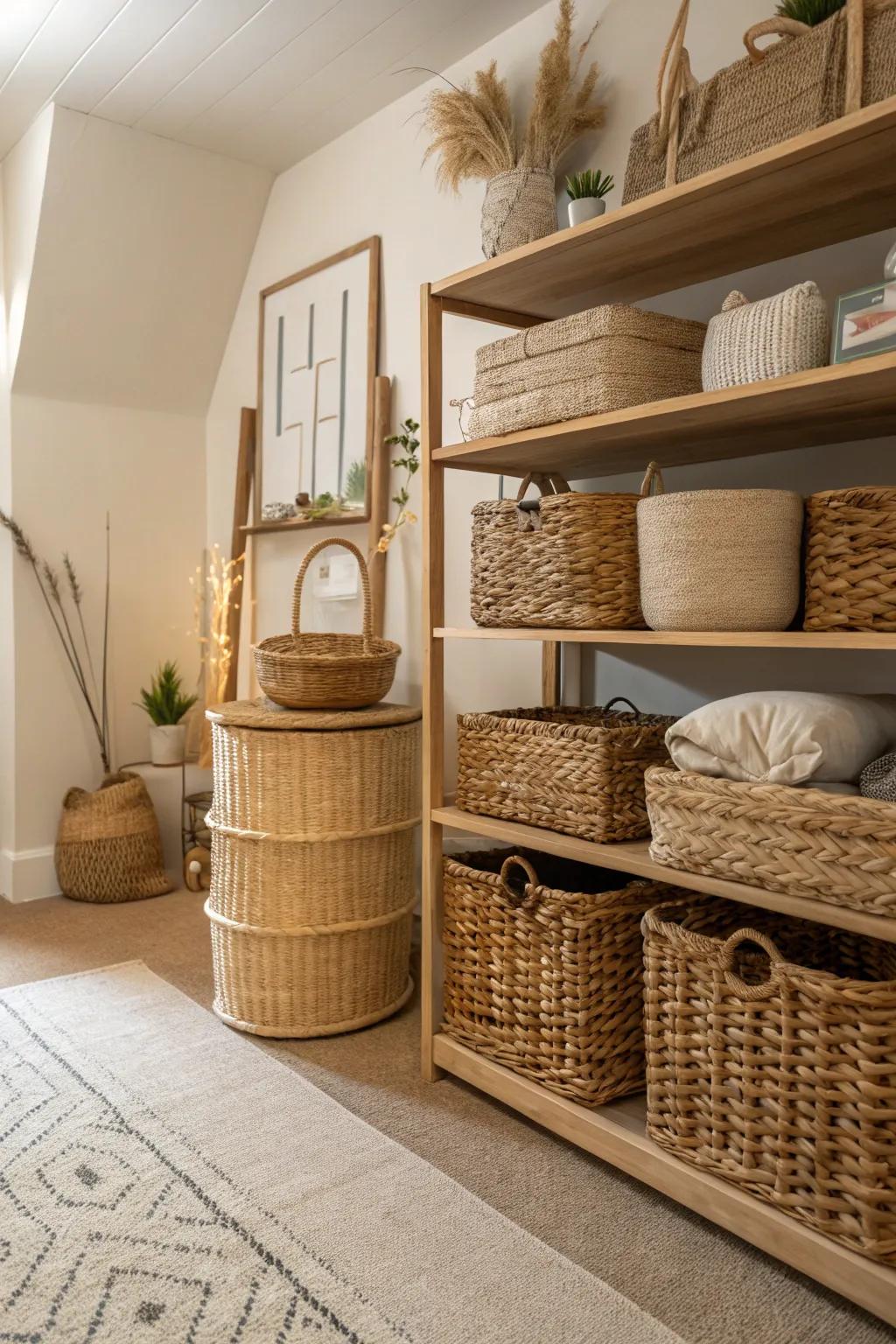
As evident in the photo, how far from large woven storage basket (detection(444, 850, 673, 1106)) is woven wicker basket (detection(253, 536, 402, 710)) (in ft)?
1.71

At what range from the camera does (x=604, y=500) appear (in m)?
1.74

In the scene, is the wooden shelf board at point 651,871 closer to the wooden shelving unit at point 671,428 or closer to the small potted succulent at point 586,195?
the wooden shelving unit at point 671,428

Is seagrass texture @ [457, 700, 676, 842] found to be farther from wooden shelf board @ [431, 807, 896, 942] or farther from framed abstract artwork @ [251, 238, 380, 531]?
framed abstract artwork @ [251, 238, 380, 531]

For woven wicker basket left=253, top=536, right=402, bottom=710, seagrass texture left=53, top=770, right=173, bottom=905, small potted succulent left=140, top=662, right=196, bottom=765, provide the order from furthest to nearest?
small potted succulent left=140, top=662, right=196, bottom=765 → seagrass texture left=53, top=770, right=173, bottom=905 → woven wicker basket left=253, top=536, right=402, bottom=710

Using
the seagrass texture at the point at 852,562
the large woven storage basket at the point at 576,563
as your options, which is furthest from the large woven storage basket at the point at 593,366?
the seagrass texture at the point at 852,562

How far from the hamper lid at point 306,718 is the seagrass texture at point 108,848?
112 centimetres

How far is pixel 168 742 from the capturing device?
3.55 meters

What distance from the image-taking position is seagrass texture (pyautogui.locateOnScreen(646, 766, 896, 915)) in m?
1.29

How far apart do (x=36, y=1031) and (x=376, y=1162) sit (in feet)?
3.14

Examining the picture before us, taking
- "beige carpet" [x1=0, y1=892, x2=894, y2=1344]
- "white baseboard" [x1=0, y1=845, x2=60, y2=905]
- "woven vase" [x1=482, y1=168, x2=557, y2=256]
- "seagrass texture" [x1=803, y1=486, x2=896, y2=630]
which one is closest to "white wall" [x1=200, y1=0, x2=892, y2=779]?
"woven vase" [x1=482, y1=168, x2=557, y2=256]

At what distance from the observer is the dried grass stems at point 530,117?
2152 mm

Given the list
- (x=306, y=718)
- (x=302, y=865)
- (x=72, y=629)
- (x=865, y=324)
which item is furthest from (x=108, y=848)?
(x=865, y=324)

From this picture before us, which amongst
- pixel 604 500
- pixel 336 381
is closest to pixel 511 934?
pixel 604 500

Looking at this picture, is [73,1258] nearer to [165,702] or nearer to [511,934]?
[511,934]
